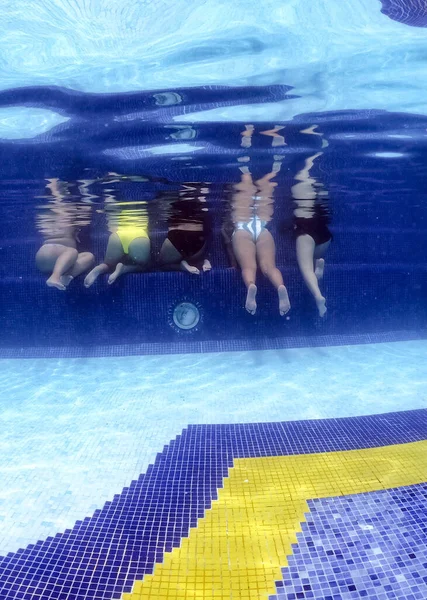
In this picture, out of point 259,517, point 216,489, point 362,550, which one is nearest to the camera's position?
point 362,550

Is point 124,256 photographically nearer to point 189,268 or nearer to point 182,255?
point 182,255

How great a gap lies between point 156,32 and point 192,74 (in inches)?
38.7

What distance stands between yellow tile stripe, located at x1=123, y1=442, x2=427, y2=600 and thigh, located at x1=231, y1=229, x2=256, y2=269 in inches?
226

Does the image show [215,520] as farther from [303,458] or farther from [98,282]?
[98,282]

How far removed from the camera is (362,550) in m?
3.73

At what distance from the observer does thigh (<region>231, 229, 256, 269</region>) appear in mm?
10531

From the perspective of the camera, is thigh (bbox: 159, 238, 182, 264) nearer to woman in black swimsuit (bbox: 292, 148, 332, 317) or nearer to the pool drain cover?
the pool drain cover

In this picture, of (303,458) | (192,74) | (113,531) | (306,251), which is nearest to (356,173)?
(306,251)

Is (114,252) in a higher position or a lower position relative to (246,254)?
higher

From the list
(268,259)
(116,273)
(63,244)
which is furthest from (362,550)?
(63,244)

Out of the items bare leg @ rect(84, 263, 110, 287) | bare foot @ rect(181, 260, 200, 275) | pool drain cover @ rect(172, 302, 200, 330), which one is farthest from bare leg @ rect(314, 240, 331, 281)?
bare leg @ rect(84, 263, 110, 287)

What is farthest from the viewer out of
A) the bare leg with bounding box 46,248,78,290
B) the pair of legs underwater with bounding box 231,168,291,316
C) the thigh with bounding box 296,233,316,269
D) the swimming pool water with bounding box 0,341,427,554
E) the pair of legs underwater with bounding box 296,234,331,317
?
the thigh with bounding box 296,233,316,269

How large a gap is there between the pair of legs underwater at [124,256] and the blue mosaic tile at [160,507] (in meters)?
5.26

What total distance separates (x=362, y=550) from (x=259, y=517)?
1.00 m
